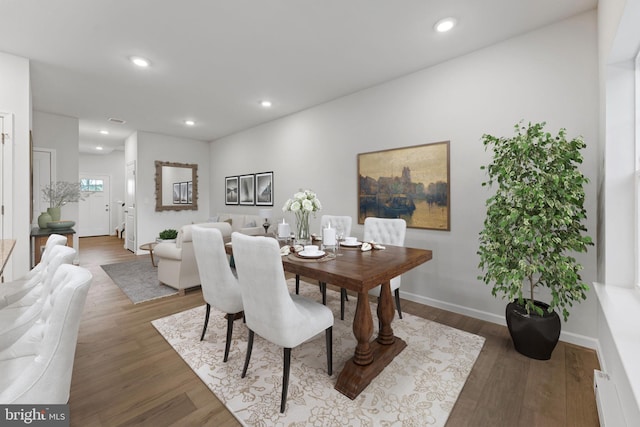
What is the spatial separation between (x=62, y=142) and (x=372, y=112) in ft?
18.3

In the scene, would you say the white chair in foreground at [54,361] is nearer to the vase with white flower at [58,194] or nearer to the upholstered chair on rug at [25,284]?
the upholstered chair on rug at [25,284]

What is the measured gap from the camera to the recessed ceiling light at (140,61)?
118 inches

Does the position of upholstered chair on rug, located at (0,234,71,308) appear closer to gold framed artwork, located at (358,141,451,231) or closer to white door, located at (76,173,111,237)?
gold framed artwork, located at (358,141,451,231)

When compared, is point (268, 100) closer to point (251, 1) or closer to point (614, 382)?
point (251, 1)

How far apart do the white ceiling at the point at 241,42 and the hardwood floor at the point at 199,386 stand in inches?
110

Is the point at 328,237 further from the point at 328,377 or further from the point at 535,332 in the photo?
the point at 535,332

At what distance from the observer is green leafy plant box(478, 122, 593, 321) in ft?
6.26

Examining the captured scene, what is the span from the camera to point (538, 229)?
6.70 ft

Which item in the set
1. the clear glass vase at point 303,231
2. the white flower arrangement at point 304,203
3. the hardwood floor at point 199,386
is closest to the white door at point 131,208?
the hardwood floor at point 199,386

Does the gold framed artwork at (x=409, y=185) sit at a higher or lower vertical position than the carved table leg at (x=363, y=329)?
higher

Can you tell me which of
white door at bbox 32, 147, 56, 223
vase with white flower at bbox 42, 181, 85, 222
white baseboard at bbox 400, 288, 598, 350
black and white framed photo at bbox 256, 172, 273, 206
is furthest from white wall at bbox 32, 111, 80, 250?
white baseboard at bbox 400, 288, 598, 350

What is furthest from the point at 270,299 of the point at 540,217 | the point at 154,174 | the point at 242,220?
the point at 154,174

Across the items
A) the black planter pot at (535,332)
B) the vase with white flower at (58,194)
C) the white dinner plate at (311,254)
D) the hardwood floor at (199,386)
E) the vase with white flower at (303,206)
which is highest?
the vase with white flower at (58,194)

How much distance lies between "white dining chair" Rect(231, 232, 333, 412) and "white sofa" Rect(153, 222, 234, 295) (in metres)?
2.00
